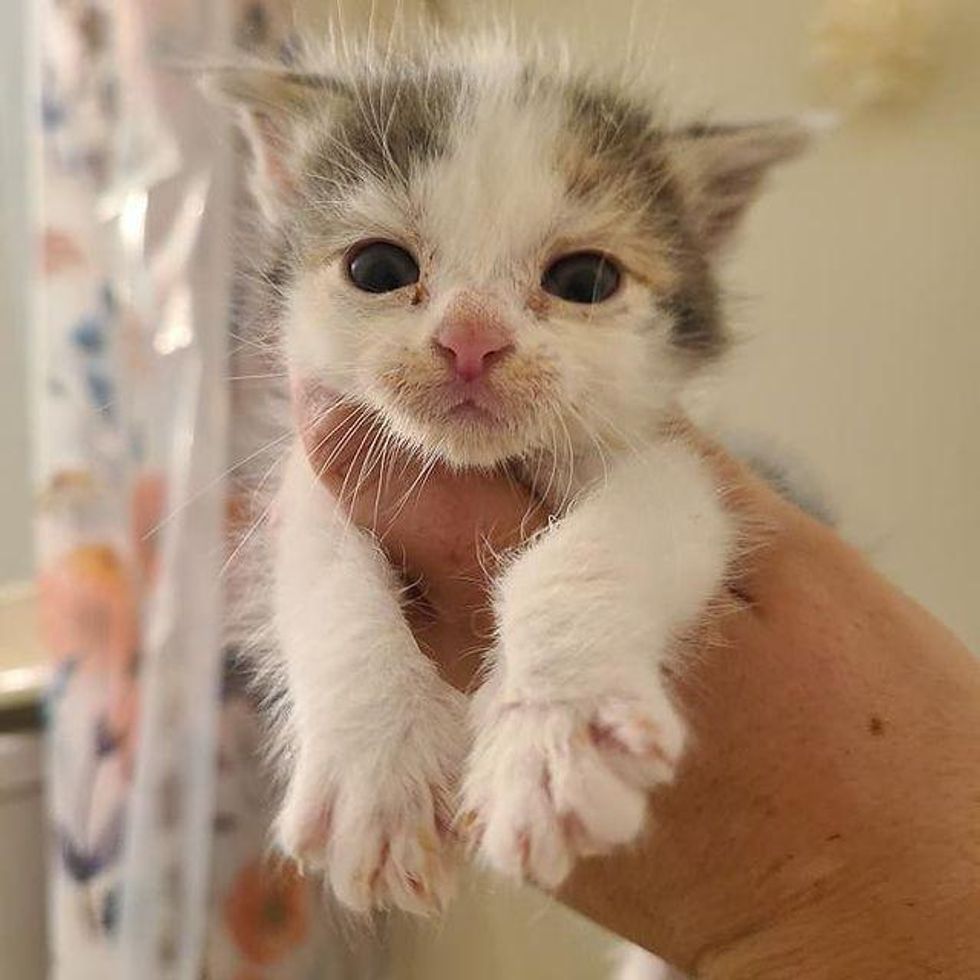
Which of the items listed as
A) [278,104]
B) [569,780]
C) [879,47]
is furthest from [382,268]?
[879,47]

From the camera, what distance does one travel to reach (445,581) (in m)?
0.82

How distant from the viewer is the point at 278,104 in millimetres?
885

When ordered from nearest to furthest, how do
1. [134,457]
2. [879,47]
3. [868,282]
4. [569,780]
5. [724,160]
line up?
[569,780]
[724,160]
[134,457]
[879,47]
[868,282]

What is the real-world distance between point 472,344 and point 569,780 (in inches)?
10.4

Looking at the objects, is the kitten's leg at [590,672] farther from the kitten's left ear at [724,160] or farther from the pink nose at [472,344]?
the kitten's left ear at [724,160]

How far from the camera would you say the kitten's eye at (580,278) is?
2.42 feet

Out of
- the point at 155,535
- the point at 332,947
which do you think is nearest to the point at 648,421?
the point at 155,535

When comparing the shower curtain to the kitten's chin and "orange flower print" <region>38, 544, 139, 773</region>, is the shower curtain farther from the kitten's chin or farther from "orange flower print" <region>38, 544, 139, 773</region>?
the kitten's chin

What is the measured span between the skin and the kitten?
5 cm

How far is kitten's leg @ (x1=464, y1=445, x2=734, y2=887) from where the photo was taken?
1.89 ft

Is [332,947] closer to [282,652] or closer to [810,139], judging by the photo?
[282,652]

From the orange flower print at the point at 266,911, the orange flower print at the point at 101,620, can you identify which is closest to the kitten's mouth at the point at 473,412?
the orange flower print at the point at 101,620

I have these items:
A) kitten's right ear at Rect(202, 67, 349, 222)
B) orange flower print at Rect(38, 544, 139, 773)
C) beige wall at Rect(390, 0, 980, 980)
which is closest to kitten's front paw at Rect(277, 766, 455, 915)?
kitten's right ear at Rect(202, 67, 349, 222)

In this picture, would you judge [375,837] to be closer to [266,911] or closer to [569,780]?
[569,780]
